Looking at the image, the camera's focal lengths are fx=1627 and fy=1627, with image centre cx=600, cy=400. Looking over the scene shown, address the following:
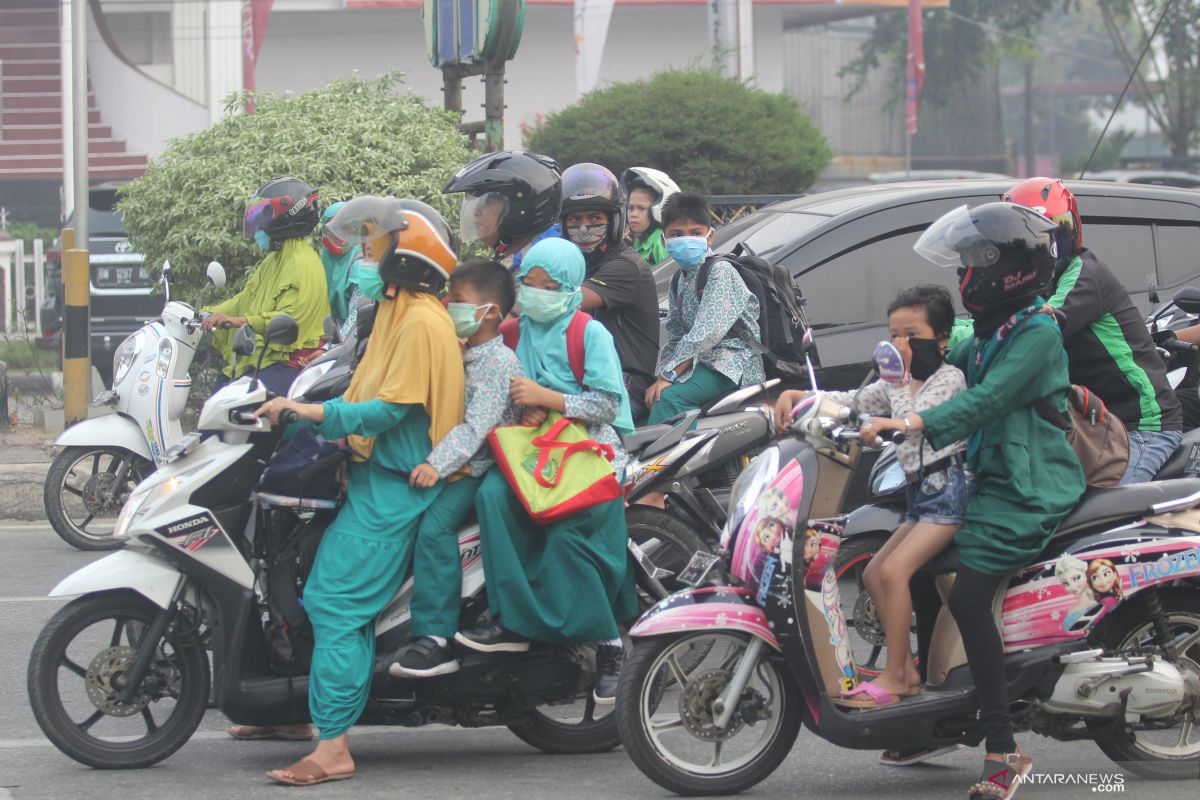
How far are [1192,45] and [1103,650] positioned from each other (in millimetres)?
29799

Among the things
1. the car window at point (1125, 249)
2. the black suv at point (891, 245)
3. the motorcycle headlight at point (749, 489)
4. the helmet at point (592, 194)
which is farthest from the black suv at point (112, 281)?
the motorcycle headlight at point (749, 489)

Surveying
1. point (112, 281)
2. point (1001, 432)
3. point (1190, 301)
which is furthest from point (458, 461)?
point (112, 281)

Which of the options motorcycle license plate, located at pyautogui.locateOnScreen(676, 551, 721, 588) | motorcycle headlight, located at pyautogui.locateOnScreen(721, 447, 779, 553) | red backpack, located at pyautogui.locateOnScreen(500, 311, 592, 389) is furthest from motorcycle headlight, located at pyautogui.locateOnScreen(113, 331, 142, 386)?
motorcycle headlight, located at pyautogui.locateOnScreen(721, 447, 779, 553)

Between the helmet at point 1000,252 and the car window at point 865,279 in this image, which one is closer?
the helmet at point 1000,252

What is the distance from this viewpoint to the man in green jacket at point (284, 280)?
7797mm

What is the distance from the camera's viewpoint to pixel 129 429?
846 cm

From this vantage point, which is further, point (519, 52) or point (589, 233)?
point (519, 52)

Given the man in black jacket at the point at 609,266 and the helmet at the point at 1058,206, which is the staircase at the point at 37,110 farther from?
the helmet at the point at 1058,206

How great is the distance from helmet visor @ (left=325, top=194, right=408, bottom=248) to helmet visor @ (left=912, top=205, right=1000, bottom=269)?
157 cm

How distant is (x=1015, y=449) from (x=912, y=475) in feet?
1.14

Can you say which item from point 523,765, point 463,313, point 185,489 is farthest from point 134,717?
point 463,313

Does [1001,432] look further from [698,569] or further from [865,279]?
[865,279]

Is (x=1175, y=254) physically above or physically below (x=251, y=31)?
below

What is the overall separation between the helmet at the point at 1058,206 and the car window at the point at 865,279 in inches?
88.6
